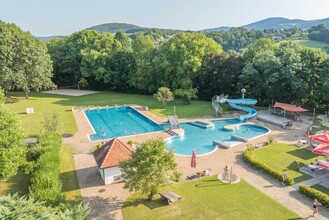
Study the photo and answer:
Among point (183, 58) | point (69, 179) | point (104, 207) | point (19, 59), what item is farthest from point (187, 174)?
point (19, 59)

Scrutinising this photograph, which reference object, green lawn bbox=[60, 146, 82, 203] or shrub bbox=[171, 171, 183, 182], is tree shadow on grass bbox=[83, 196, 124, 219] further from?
shrub bbox=[171, 171, 183, 182]

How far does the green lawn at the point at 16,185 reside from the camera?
16.6 meters

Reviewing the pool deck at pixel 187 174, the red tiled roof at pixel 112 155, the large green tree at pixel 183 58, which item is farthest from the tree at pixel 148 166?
the large green tree at pixel 183 58

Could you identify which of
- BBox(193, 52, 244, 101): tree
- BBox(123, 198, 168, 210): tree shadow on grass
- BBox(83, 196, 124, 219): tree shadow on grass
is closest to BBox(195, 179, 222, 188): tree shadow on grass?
BBox(123, 198, 168, 210): tree shadow on grass

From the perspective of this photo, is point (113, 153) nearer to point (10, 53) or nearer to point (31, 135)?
point (31, 135)

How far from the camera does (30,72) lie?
41344 millimetres

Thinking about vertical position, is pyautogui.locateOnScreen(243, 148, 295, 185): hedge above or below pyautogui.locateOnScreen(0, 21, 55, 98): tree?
below

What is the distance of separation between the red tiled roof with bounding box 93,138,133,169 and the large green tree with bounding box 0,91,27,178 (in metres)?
4.91

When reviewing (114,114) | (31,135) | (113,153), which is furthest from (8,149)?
(114,114)

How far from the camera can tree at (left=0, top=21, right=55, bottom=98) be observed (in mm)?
38875

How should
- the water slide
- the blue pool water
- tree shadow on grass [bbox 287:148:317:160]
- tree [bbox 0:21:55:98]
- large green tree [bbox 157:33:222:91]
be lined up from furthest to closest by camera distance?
large green tree [bbox 157:33:222:91] < tree [bbox 0:21:55:98] < the water slide < the blue pool water < tree shadow on grass [bbox 287:148:317:160]

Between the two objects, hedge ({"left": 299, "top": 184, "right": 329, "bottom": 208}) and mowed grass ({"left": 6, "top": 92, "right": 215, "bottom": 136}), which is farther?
mowed grass ({"left": 6, "top": 92, "right": 215, "bottom": 136})

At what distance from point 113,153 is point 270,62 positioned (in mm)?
27591

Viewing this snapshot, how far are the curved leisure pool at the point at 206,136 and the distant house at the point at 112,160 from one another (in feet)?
23.2
